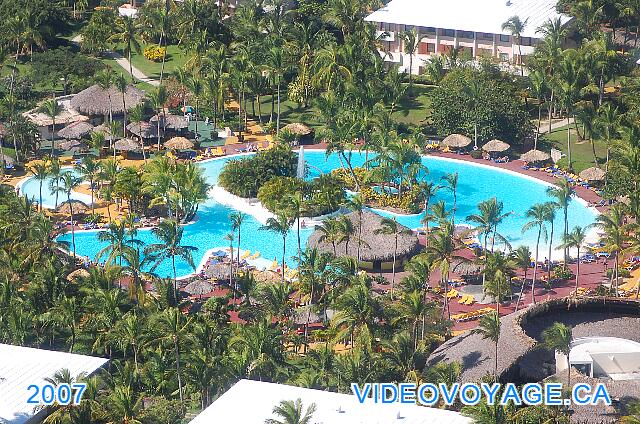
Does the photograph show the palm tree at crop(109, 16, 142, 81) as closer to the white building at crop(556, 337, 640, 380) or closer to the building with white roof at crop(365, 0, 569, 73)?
the building with white roof at crop(365, 0, 569, 73)

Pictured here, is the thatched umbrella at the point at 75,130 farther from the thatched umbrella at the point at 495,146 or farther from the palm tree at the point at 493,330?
the palm tree at the point at 493,330

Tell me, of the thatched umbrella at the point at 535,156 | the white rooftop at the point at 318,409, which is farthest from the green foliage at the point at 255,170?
the white rooftop at the point at 318,409

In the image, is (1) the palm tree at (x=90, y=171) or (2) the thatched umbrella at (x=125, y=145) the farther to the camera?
(2) the thatched umbrella at (x=125, y=145)

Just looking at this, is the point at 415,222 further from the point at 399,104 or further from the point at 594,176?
the point at 399,104

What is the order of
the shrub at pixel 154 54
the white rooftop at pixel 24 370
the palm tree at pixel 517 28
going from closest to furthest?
the white rooftop at pixel 24 370
the palm tree at pixel 517 28
the shrub at pixel 154 54

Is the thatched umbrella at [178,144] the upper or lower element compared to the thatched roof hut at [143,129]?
lower

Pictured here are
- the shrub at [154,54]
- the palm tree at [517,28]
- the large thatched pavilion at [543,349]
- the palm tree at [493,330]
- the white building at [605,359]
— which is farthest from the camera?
the shrub at [154,54]

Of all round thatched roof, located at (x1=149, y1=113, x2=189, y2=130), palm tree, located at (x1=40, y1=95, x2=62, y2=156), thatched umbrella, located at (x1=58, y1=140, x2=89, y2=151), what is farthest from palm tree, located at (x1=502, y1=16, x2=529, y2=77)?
palm tree, located at (x1=40, y1=95, x2=62, y2=156)

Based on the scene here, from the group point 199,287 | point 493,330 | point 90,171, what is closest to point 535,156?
point 199,287
